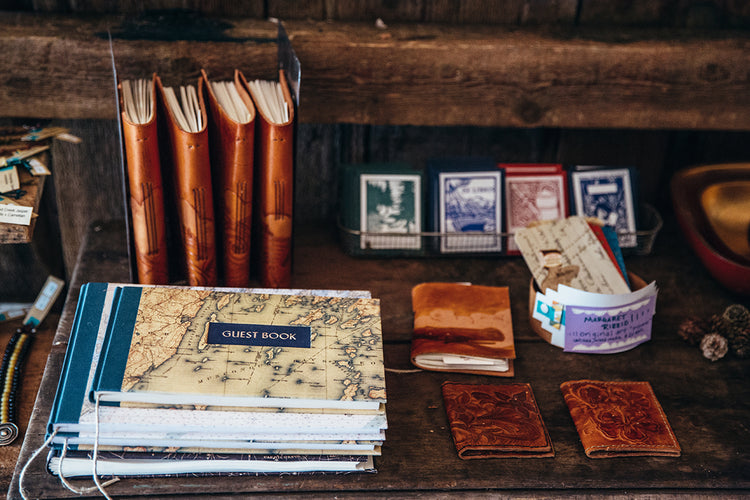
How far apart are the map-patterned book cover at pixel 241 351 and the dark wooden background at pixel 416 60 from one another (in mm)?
450

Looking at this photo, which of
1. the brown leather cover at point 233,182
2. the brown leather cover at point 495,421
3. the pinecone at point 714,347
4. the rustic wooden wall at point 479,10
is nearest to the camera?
the brown leather cover at point 495,421

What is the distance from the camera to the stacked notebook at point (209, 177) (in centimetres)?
104

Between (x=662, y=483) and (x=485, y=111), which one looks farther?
(x=485, y=111)

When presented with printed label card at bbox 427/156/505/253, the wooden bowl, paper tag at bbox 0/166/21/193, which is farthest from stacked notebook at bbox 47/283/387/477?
the wooden bowl

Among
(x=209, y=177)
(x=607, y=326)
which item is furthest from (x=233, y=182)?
(x=607, y=326)

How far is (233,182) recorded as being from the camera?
1.09m

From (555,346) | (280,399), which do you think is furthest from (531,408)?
(280,399)

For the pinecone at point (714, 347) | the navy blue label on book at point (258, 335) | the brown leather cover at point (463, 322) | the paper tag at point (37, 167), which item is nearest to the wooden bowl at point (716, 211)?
the pinecone at point (714, 347)

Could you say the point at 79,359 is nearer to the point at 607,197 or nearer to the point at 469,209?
the point at 469,209

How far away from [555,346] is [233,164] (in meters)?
0.65

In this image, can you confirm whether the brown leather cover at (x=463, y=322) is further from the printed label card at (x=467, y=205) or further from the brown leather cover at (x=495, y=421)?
the printed label card at (x=467, y=205)

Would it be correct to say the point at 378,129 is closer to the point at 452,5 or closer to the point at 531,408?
the point at 452,5

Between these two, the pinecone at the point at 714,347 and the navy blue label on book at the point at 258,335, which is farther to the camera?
the pinecone at the point at 714,347

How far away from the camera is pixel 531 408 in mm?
1025
